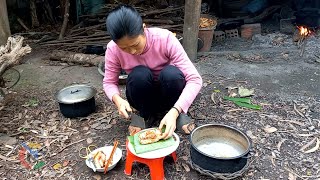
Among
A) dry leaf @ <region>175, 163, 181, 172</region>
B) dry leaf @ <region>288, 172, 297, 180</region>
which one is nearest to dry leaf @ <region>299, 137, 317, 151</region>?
dry leaf @ <region>288, 172, 297, 180</region>

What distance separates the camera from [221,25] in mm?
6496

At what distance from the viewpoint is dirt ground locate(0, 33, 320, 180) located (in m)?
2.92

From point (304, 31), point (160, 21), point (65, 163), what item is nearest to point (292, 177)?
point (65, 163)

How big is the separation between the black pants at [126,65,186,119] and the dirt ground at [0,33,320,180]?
0.41 metres

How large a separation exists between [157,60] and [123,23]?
73 centimetres

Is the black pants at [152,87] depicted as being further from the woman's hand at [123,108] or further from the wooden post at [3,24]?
the wooden post at [3,24]

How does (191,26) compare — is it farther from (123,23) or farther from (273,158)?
(123,23)

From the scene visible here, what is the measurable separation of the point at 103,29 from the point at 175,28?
1324 millimetres

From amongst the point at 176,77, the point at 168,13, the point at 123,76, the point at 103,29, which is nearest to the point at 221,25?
the point at 168,13

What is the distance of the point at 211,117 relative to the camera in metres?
3.62

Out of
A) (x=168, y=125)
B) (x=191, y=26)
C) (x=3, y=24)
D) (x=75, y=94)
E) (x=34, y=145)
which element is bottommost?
(x=34, y=145)

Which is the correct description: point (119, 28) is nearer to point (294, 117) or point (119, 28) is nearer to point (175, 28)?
point (294, 117)

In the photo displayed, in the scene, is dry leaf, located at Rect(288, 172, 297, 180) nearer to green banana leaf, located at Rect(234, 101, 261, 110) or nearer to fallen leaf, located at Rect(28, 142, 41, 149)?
green banana leaf, located at Rect(234, 101, 261, 110)

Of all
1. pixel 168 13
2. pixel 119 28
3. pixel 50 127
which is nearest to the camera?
pixel 119 28
